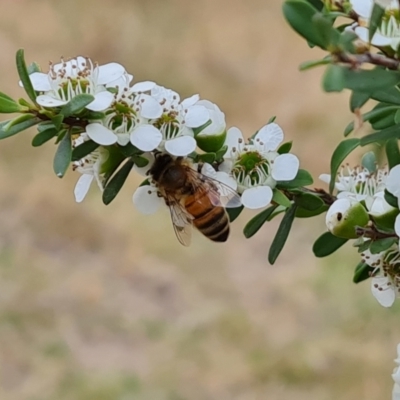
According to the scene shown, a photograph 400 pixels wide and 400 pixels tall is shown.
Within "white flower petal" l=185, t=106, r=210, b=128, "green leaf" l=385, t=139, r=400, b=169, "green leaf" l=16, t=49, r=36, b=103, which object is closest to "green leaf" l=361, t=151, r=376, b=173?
"green leaf" l=385, t=139, r=400, b=169

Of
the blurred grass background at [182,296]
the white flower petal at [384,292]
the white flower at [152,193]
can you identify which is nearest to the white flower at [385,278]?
the white flower petal at [384,292]

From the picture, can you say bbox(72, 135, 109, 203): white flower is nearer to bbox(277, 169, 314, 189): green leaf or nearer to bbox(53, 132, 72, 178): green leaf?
bbox(53, 132, 72, 178): green leaf

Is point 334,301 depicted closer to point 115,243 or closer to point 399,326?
point 399,326

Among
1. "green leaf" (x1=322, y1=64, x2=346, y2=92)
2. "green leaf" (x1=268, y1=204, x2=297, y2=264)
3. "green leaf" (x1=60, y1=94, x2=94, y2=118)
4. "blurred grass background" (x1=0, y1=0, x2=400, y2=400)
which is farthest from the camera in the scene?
"blurred grass background" (x1=0, y1=0, x2=400, y2=400)

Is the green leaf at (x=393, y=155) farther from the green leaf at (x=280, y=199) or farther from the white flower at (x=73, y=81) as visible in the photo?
the white flower at (x=73, y=81)

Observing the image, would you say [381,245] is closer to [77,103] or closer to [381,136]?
[381,136]

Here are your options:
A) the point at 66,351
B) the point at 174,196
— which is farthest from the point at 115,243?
the point at 174,196

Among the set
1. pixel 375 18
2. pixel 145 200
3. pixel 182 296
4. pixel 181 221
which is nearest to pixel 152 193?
pixel 145 200
